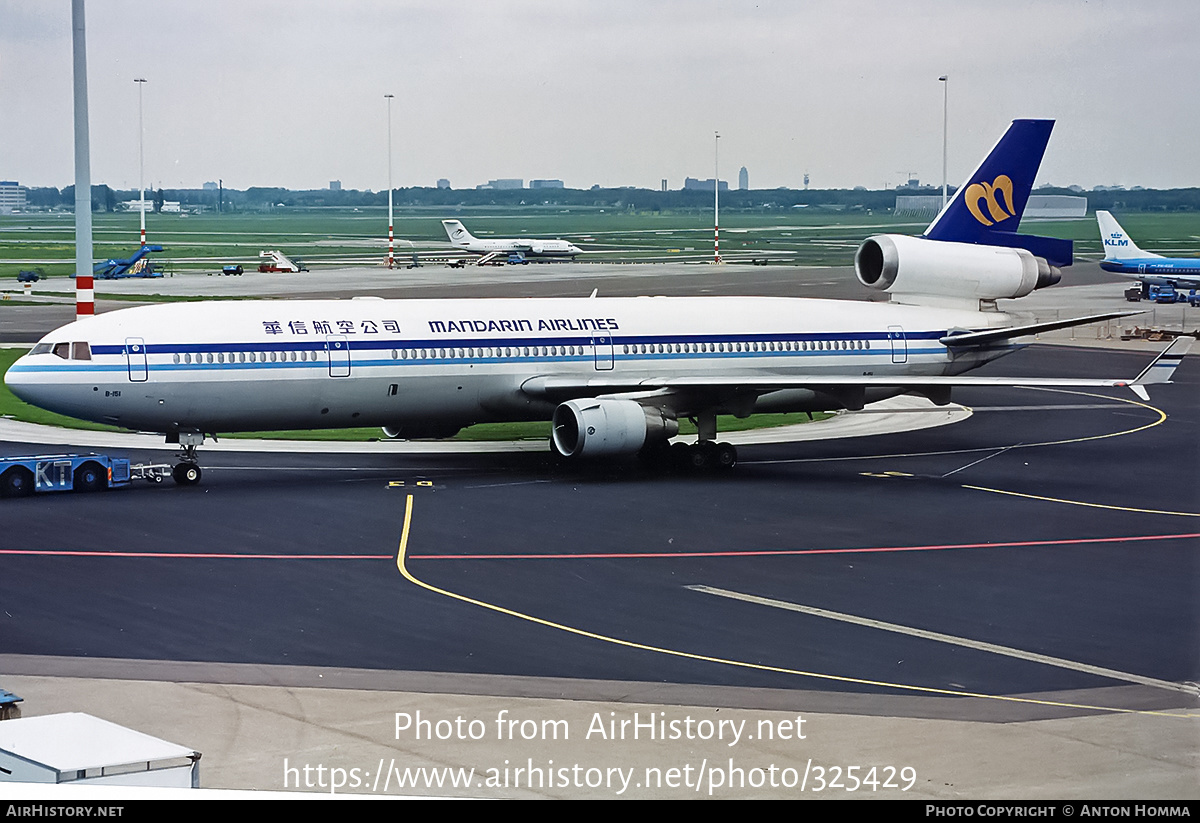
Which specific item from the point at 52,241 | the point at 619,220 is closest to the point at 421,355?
the point at 619,220

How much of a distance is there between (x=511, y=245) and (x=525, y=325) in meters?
97.9

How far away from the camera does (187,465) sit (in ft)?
112

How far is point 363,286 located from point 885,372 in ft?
208

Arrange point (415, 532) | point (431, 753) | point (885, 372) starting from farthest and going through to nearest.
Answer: point (885, 372) → point (415, 532) → point (431, 753)

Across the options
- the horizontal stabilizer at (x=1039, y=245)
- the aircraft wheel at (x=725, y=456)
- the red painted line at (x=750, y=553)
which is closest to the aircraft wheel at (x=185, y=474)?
the red painted line at (x=750, y=553)

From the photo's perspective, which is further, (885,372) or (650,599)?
(885,372)

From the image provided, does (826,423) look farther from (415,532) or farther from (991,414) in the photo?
(415,532)

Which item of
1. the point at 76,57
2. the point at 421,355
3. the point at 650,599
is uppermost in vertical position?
the point at 76,57

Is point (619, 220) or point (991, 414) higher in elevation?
point (619, 220)

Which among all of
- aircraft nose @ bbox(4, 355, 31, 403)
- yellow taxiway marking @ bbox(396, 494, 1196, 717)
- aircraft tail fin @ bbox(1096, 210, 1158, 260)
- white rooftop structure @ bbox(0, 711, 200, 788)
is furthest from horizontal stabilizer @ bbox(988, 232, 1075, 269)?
aircraft tail fin @ bbox(1096, 210, 1158, 260)

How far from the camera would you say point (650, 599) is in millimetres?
23500

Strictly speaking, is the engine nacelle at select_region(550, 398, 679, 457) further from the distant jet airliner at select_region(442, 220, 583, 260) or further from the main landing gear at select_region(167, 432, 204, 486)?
the distant jet airliner at select_region(442, 220, 583, 260)

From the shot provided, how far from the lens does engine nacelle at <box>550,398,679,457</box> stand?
34594mm

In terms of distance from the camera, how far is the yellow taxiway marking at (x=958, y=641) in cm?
1848
